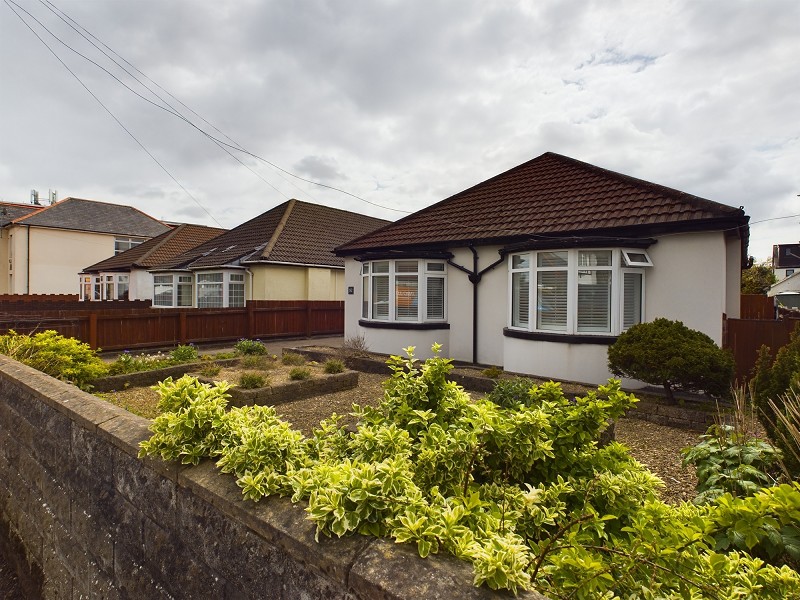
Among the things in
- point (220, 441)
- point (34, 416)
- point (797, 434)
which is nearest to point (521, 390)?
point (797, 434)

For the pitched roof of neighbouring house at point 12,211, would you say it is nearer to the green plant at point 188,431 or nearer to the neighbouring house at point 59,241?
the neighbouring house at point 59,241

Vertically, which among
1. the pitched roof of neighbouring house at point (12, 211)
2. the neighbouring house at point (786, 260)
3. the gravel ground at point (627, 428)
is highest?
the pitched roof of neighbouring house at point (12, 211)

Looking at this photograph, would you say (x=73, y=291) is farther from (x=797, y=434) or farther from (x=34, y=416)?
(x=797, y=434)

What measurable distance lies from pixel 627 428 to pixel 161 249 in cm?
2960

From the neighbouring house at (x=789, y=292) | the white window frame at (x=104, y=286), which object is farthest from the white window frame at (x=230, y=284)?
the neighbouring house at (x=789, y=292)

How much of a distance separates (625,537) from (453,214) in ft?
37.7

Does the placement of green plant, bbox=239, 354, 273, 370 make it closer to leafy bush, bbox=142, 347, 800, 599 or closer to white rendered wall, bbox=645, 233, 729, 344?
leafy bush, bbox=142, 347, 800, 599

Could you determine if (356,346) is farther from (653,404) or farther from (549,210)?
(653,404)

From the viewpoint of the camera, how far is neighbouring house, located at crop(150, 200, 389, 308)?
19.3 meters

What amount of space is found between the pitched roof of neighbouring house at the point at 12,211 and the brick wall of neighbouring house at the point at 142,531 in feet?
141

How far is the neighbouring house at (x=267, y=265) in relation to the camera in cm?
1930

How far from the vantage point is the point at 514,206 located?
1170 cm

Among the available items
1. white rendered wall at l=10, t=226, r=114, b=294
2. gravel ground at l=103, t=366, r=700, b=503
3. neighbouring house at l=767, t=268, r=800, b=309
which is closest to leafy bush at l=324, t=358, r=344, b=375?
gravel ground at l=103, t=366, r=700, b=503

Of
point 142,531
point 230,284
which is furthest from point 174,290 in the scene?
point 142,531
